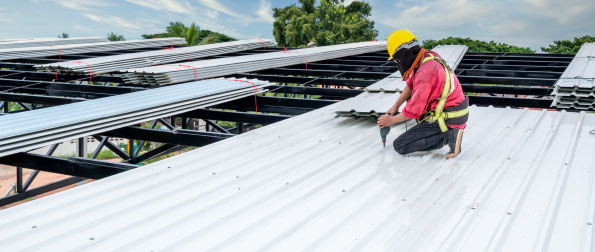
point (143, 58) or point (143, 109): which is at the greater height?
point (143, 58)

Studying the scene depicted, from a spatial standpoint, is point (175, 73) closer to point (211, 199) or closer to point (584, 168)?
point (211, 199)

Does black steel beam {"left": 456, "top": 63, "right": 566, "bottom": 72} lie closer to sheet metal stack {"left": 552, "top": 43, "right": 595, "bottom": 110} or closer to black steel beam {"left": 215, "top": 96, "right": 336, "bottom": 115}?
sheet metal stack {"left": 552, "top": 43, "right": 595, "bottom": 110}

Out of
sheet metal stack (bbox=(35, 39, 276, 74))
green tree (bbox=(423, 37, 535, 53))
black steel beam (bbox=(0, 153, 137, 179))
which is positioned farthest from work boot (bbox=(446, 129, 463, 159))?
green tree (bbox=(423, 37, 535, 53))

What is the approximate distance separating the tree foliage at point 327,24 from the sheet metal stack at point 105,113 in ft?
159

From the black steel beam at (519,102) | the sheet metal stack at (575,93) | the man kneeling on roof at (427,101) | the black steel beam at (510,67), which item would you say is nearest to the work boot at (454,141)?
the man kneeling on roof at (427,101)

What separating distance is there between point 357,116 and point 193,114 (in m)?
3.11

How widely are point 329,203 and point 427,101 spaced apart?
1.86m

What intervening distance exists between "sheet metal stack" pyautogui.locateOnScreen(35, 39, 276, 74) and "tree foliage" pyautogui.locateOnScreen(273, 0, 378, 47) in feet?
124

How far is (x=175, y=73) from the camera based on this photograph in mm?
10609

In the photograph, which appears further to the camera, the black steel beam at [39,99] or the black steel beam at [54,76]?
the black steel beam at [54,76]

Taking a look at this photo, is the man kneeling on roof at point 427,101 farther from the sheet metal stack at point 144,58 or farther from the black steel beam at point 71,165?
the sheet metal stack at point 144,58

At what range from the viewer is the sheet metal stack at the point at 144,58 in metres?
12.6

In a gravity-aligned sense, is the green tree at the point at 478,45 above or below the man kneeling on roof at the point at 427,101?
above

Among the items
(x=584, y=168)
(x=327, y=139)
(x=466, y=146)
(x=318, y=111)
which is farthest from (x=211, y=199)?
(x=318, y=111)
